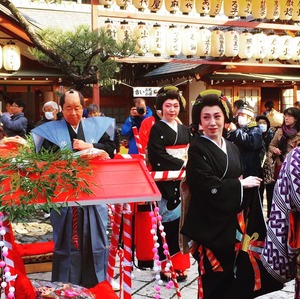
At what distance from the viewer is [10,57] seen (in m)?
13.1

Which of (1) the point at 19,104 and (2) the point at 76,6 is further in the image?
(2) the point at 76,6

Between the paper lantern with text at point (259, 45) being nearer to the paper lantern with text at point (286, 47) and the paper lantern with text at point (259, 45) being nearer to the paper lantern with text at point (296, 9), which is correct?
the paper lantern with text at point (286, 47)

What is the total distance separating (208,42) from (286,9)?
2.57 meters

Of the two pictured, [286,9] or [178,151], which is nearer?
[178,151]

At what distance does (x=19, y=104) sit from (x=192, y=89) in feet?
30.4

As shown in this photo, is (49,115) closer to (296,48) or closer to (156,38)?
(156,38)

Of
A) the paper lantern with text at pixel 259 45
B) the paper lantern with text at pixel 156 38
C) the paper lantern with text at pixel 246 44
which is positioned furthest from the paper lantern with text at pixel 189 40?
the paper lantern with text at pixel 259 45

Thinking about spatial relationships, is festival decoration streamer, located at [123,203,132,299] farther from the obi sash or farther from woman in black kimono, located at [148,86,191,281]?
the obi sash

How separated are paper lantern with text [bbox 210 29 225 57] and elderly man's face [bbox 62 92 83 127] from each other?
10548mm

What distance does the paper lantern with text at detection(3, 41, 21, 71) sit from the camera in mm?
13086

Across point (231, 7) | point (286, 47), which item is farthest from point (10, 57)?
point (286, 47)

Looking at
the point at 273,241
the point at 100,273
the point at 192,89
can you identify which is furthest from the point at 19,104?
the point at 192,89

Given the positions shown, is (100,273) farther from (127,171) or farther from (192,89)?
(192,89)

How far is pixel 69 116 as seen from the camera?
433 cm
